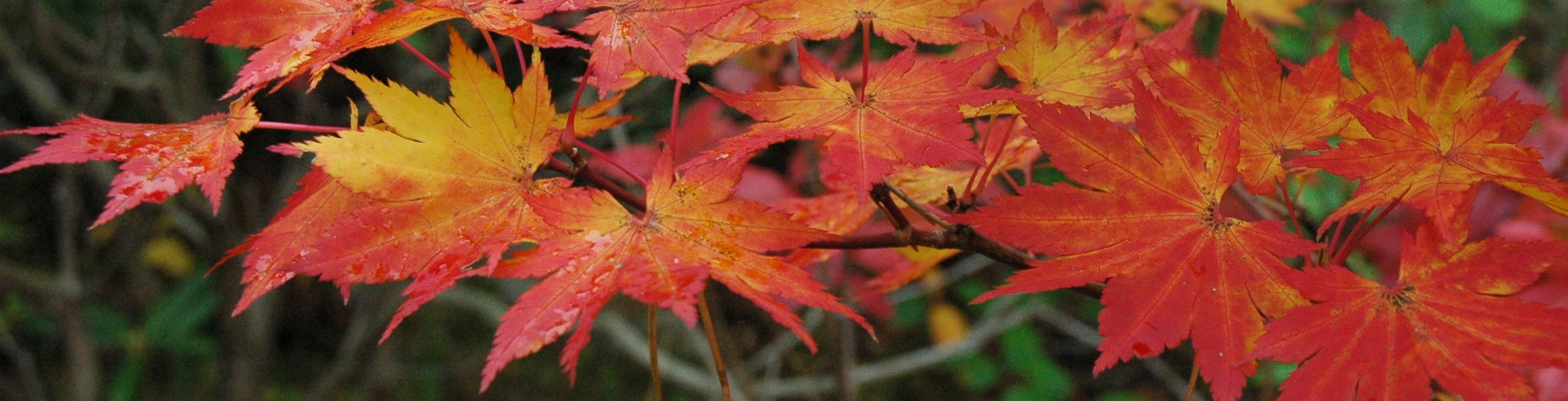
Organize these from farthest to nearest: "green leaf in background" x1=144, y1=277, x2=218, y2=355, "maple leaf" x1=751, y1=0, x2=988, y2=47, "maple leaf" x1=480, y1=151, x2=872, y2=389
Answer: "green leaf in background" x1=144, y1=277, x2=218, y2=355 < "maple leaf" x1=751, y1=0, x2=988, y2=47 < "maple leaf" x1=480, y1=151, x2=872, y2=389

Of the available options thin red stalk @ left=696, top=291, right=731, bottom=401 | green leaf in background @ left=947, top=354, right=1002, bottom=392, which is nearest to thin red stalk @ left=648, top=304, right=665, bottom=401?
thin red stalk @ left=696, top=291, right=731, bottom=401

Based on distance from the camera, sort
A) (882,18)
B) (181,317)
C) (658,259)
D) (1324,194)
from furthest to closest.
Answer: (181,317) → (1324,194) → (882,18) → (658,259)

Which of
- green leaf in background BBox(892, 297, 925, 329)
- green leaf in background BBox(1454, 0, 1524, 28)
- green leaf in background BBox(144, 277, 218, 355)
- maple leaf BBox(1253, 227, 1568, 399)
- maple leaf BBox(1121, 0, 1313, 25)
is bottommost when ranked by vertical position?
green leaf in background BBox(892, 297, 925, 329)

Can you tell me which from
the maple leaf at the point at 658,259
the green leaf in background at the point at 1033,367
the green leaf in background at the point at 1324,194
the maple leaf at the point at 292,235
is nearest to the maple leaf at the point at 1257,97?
the maple leaf at the point at 658,259

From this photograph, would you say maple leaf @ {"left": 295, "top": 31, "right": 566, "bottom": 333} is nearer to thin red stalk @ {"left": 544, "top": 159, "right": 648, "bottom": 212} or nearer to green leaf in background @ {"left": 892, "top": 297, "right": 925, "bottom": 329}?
thin red stalk @ {"left": 544, "top": 159, "right": 648, "bottom": 212}

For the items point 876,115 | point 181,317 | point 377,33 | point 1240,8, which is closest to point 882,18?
point 876,115

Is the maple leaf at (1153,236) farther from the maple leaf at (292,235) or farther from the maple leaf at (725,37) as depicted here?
the maple leaf at (292,235)

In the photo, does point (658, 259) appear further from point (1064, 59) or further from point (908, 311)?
point (908, 311)
